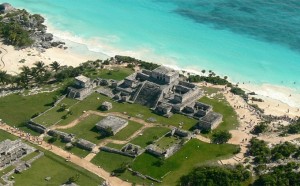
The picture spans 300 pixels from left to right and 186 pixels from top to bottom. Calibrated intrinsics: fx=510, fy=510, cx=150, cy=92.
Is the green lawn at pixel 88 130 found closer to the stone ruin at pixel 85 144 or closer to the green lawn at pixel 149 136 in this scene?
the stone ruin at pixel 85 144

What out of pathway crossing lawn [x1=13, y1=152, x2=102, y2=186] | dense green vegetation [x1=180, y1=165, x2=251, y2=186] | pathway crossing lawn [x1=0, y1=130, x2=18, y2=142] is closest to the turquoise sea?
dense green vegetation [x1=180, y1=165, x2=251, y2=186]

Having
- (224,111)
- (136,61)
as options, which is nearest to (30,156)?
(224,111)

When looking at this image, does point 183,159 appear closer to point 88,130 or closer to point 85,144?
point 85,144

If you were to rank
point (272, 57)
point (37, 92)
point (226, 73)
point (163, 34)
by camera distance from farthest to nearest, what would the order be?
1. point (163, 34)
2. point (272, 57)
3. point (226, 73)
4. point (37, 92)

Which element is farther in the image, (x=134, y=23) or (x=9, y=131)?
(x=134, y=23)

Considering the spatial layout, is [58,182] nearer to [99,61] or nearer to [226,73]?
[99,61]

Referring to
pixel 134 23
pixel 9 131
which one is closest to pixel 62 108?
pixel 9 131
